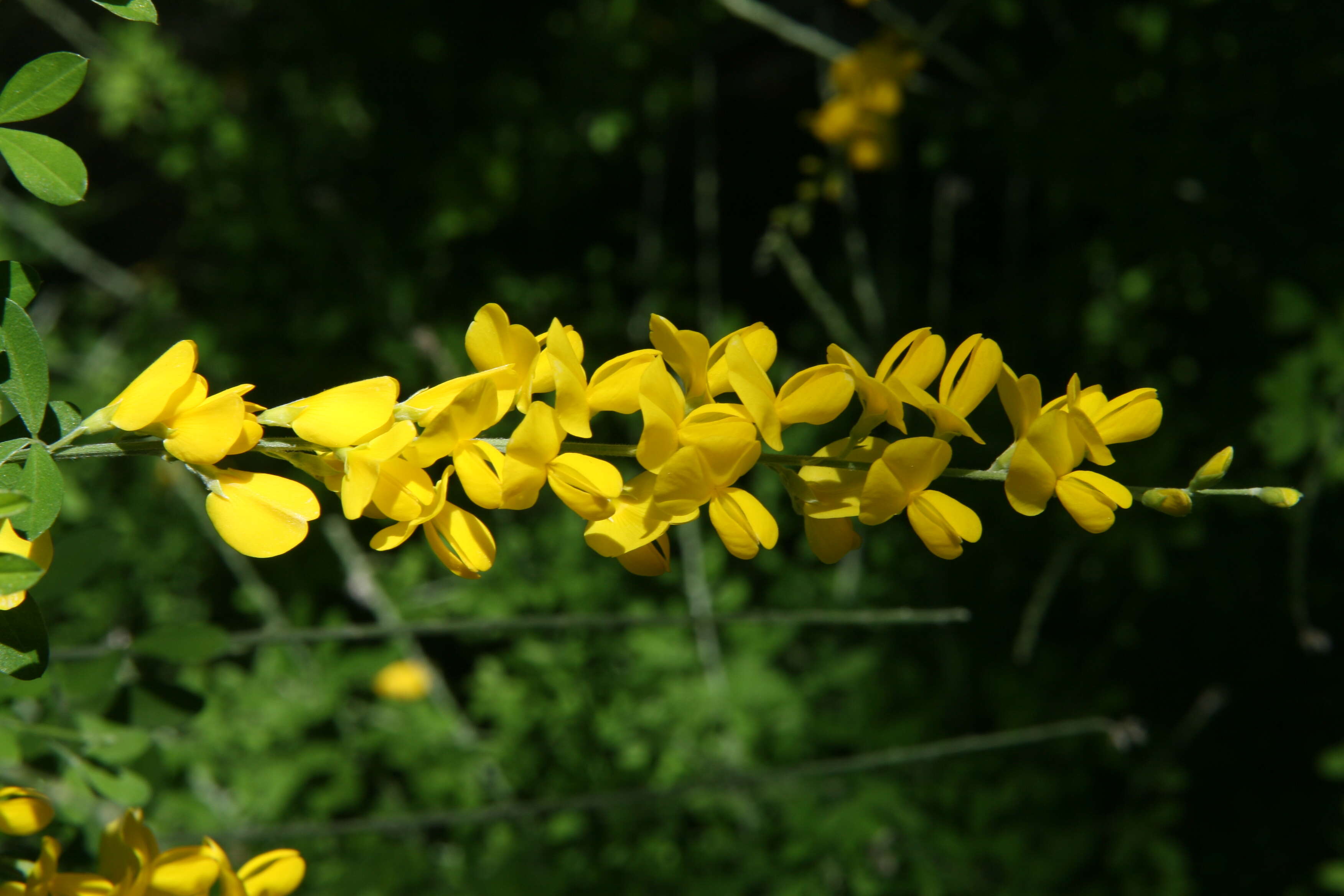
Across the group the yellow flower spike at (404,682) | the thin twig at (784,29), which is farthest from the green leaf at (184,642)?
the thin twig at (784,29)

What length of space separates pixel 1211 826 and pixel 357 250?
2051mm

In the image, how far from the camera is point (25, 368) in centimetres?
53

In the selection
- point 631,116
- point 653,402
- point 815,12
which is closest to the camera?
point 653,402

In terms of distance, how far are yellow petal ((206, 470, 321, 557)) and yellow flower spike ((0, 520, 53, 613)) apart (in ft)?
0.28

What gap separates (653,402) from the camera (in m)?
0.52

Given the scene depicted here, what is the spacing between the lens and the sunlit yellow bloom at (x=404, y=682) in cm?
173

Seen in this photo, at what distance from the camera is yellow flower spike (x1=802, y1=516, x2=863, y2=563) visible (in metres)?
0.58

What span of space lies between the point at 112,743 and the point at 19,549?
0.32m

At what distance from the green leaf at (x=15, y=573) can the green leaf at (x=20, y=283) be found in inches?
6.5

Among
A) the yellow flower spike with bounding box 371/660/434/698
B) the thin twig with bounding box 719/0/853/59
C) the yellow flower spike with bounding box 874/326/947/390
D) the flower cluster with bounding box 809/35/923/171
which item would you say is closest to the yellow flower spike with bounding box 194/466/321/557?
the yellow flower spike with bounding box 874/326/947/390

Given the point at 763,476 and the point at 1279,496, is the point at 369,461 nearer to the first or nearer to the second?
the point at 1279,496

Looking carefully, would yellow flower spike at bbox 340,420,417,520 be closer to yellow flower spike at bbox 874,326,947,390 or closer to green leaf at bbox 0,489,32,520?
green leaf at bbox 0,489,32,520

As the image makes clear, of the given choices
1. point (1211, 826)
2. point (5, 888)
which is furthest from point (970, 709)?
point (5, 888)

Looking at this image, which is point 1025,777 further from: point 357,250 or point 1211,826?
point 357,250
